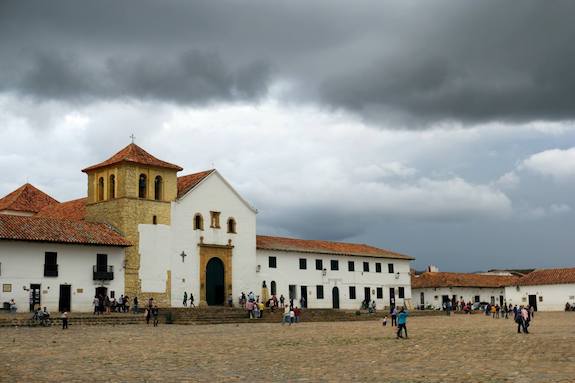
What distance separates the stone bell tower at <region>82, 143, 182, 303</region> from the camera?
4644 cm

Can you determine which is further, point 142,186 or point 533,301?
point 533,301

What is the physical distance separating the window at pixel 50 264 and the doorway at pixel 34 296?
34.0 inches

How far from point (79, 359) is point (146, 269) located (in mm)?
28384

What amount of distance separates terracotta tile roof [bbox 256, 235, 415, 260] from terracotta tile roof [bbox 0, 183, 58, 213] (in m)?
17.7

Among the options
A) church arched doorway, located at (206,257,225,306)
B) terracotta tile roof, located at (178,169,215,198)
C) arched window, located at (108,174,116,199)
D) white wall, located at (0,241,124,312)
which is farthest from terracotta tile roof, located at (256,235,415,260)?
white wall, located at (0,241,124,312)

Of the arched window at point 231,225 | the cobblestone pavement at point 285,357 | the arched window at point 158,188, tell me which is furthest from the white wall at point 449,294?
the cobblestone pavement at point 285,357

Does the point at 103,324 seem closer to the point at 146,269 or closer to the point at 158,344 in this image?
the point at 146,269

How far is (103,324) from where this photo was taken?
3659 centimetres

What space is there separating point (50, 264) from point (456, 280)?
A: 43.6 meters

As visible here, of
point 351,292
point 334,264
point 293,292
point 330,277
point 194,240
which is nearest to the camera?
point 194,240

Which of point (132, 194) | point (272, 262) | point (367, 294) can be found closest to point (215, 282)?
point (272, 262)

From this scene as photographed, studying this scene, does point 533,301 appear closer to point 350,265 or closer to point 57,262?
point 350,265

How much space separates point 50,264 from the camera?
4238 centimetres

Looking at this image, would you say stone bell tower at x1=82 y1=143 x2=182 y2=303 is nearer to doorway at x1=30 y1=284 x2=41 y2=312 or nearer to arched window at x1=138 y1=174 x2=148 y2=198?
arched window at x1=138 y1=174 x2=148 y2=198
